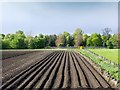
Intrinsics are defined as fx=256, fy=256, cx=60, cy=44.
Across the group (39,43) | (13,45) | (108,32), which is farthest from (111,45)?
(13,45)

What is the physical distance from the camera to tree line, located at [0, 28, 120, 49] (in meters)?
92.2

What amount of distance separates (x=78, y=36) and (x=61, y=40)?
918cm

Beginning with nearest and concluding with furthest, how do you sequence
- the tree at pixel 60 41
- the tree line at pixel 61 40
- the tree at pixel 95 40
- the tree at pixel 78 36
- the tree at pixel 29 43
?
the tree line at pixel 61 40 → the tree at pixel 29 43 → the tree at pixel 95 40 → the tree at pixel 78 36 → the tree at pixel 60 41

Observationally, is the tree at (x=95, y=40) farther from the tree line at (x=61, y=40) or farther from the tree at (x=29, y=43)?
the tree at (x=29, y=43)

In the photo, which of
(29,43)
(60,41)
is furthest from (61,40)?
(29,43)

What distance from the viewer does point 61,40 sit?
118m

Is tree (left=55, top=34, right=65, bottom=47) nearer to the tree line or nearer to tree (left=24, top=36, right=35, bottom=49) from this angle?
the tree line

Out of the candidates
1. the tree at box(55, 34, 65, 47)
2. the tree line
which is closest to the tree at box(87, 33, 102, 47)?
the tree line

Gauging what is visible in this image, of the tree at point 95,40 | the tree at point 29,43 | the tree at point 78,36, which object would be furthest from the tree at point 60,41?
the tree at point 29,43

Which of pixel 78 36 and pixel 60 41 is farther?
pixel 60 41

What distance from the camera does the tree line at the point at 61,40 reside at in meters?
92.2

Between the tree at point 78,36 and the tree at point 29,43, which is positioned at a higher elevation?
the tree at point 78,36

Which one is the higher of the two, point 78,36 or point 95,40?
point 78,36

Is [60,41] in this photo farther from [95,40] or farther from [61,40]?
[95,40]
